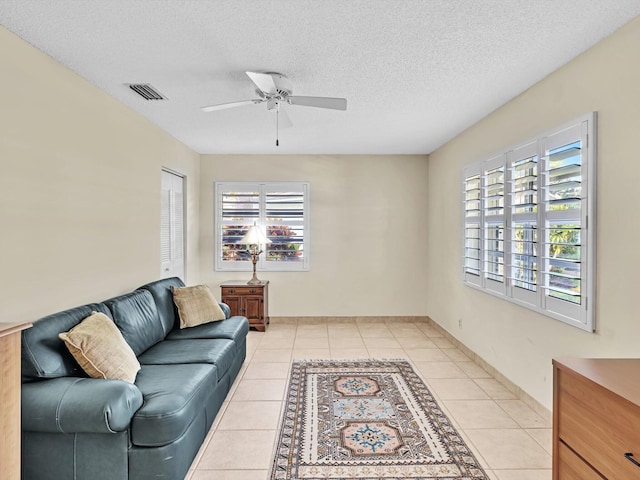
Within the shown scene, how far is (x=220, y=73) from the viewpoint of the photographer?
290cm

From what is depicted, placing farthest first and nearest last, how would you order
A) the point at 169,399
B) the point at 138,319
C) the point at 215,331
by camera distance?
the point at 215,331 → the point at 138,319 → the point at 169,399

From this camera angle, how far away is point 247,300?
5.48 m

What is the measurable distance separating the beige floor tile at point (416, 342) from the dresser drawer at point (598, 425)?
3.18 m

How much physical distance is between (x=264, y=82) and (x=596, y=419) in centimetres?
258

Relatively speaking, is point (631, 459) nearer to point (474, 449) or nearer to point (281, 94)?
point (474, 449)

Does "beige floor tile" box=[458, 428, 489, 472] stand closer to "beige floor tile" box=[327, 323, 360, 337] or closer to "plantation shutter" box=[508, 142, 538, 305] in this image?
"plantation shutter" box=[508, 142, 538, 305]

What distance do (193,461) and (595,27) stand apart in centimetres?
345

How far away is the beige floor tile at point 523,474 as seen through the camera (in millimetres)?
2254

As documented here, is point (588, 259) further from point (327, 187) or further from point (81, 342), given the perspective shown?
point (327, 187)

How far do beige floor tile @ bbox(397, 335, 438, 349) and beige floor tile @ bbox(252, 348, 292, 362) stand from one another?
1433 mm

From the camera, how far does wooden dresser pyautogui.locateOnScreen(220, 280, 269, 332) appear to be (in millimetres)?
5484

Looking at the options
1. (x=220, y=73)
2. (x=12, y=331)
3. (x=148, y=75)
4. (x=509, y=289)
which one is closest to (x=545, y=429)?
(x=509, y=289)

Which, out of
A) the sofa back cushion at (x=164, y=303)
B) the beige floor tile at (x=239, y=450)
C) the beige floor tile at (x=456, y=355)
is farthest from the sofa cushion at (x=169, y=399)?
the beige floor tile at (x=456, y=355)

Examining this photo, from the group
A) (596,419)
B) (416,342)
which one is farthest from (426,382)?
(596,419)
